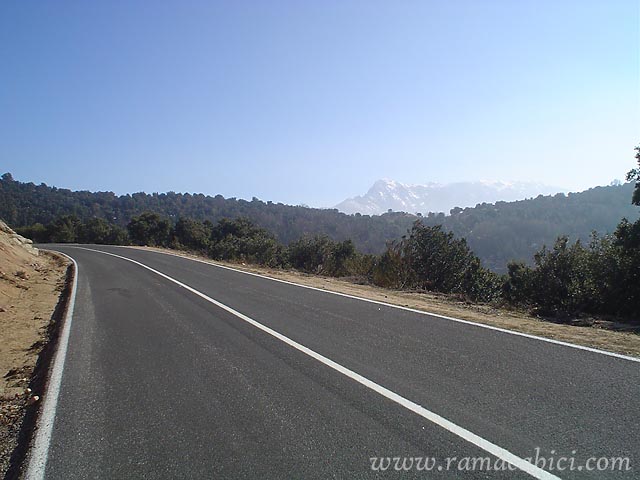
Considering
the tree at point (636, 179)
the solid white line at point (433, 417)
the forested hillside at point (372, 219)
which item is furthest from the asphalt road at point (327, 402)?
the forested hillside at point (372, 219)

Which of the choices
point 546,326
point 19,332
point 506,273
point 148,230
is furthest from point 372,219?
point 19,332

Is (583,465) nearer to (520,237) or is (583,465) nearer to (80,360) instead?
(80,360)

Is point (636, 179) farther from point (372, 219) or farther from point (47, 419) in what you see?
point (372, 219)

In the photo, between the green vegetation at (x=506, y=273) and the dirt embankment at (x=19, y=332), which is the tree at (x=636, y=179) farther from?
the dirt embankment at (x=19, y=332)

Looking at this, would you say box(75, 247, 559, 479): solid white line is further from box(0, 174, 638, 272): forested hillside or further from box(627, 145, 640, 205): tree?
box(0, 174, 638, 272): forested hillside

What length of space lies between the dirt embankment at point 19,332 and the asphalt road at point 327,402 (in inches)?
16.6

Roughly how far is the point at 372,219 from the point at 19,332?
131412mm

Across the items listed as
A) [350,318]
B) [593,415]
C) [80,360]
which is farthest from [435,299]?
[80,360]

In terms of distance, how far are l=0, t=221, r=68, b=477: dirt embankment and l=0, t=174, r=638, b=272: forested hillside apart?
102 ft

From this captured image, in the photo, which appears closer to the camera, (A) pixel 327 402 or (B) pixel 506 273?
(A) pixel 327 402

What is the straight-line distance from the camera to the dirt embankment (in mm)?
4416

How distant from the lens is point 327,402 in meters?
4.29

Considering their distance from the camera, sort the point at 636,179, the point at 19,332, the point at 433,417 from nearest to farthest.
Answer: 1. the point at 433,417
2. the point at 19,332
3. the point at 636,179

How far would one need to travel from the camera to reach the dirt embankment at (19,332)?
14.5 feet
